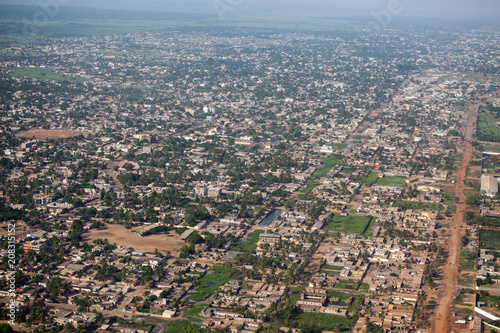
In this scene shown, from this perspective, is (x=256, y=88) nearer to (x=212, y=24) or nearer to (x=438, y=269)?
(x=438, y=269)

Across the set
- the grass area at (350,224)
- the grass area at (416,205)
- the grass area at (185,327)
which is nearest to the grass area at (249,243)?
the grass area at (350,224)

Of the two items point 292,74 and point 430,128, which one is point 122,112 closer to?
point 430,128

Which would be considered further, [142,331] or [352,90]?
[352,90]

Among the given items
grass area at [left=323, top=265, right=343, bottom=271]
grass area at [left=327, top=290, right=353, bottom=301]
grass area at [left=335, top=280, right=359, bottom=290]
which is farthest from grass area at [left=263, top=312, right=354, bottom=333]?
grass area at [left=323, top=265, right=343, bottom=271]

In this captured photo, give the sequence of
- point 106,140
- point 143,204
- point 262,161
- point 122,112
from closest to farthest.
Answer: point 143,204 → point 262,161 → point 106,140 → point 122,112

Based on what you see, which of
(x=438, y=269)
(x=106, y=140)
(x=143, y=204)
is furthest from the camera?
(x=106, y=140)

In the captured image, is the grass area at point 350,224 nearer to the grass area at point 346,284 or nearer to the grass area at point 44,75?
the grass area at point 346,284

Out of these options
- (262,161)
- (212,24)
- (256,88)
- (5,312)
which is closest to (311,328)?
(5,312)
